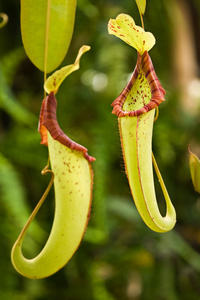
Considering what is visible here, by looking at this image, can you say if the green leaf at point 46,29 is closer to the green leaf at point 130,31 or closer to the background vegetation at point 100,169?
the green leaf at point 130,31

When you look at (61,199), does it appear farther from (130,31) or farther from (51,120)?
(130,31)

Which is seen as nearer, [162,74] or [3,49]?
[162,74]

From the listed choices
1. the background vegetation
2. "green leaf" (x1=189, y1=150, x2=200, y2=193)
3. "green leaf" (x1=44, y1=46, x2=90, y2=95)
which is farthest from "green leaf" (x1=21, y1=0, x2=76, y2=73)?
the background vegetation

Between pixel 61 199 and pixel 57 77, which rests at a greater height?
pixel 57 77

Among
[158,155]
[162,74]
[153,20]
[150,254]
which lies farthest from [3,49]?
[153,20]

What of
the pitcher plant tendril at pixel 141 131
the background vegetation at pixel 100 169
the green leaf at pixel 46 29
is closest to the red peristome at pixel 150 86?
the pitcher plant tendril at pixel 141 131

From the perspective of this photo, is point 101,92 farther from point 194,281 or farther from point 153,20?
point 153,20

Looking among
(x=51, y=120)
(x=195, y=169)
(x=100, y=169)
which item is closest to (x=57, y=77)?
(x=51, y=120)
